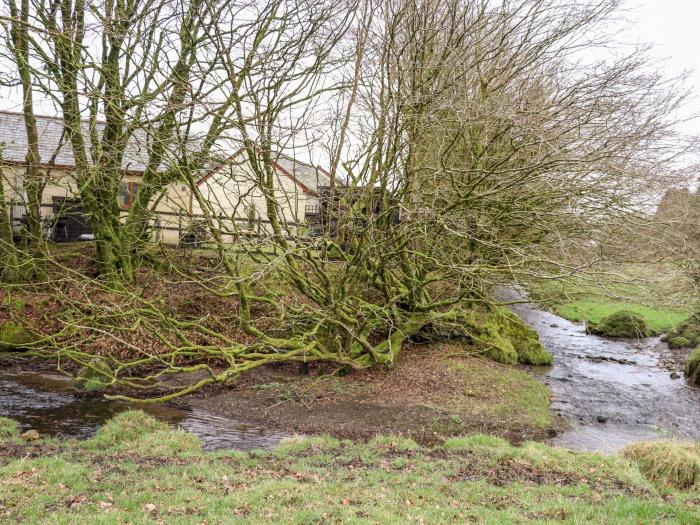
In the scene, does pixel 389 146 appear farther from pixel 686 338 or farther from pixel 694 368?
pixel 686 338

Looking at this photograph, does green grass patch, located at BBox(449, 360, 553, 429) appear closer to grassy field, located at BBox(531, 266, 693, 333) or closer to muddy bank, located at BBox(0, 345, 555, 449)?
muddy bank, located at BBox(0, 345, 555, 449)

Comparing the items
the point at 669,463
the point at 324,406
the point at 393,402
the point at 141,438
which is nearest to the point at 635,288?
the point at 669,463

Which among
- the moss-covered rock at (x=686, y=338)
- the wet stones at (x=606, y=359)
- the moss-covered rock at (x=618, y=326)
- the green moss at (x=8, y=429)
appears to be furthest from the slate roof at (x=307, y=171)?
the moss-covered rock at (x=686, y=338)

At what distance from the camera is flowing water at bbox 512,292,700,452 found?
452 inches

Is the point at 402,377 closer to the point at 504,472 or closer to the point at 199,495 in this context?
the point at 504,472

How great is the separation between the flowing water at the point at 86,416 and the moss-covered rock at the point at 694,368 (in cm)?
1386

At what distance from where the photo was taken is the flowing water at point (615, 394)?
37.7 feet

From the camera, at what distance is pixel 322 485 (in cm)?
671

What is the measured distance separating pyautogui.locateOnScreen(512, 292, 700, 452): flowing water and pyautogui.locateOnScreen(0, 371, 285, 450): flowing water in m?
6.58

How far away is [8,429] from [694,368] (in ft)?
63.2

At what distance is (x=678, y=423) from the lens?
487 inches

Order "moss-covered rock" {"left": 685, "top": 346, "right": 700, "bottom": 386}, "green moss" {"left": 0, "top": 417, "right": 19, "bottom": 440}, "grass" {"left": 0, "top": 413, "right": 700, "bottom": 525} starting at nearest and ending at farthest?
"grass" {"left": 0, "top": 413, "right": 700, "bottom": 525}
"green moss" {"left": 0, "top": 417, "right": 19, "bottom": 440}
"moss-covered rock" {"left": 685, "top": 346, "right": 700, "bottom": 386}

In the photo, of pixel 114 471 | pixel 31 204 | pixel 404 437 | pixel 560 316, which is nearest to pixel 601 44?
pixel 404 437

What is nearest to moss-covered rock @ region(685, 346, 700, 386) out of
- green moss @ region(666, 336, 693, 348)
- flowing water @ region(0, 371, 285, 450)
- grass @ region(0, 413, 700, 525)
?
green moss @ region(666, 336, 693, 348)
